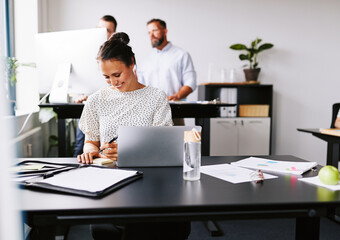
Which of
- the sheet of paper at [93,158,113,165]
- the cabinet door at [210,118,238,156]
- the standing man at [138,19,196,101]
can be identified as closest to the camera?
the sheet of paper at [93,158,113,165]

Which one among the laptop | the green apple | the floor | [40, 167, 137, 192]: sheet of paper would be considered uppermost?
the laptop

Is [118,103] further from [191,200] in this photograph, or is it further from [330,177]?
[330,177]

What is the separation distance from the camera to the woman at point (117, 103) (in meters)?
1.61

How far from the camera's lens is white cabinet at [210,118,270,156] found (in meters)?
4.19

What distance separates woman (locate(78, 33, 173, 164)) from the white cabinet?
256cm

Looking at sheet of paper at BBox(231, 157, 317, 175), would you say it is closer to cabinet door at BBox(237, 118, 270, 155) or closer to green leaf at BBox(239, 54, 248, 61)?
cabinet door at BBox(237, 118, 270, 155)

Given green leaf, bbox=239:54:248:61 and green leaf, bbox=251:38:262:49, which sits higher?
green leaf, bbox=251:38:262:49

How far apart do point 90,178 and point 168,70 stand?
2.40m

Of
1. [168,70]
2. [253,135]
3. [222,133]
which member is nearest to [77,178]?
[168,70]

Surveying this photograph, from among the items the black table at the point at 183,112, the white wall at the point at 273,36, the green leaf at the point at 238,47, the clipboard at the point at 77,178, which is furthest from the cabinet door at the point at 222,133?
the clipboard at the point at 77,178

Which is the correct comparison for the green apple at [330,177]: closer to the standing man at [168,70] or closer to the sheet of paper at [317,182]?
the sheet of paper at [317,182]

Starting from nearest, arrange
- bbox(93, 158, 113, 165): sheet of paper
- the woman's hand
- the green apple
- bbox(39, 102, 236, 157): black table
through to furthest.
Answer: the green apple
bbox(93, 158, 113, 165): sheet of paper
the woman's hand
bbox(39, 102, 236, 157): black table

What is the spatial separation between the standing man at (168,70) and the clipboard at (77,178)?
214 cm

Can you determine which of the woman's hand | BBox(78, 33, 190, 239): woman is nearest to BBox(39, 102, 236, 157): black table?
BBox(78, 33, 190, 239): woman
